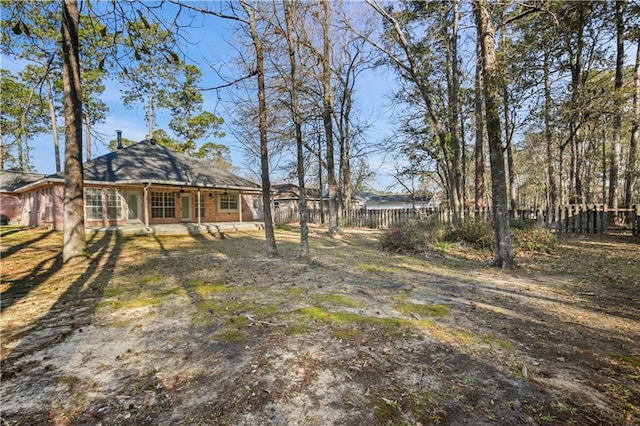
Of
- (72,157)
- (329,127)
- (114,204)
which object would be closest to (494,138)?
(329,127)

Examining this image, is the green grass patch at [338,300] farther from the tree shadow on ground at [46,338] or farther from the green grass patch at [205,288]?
the tree shadow on ground at [46,338]

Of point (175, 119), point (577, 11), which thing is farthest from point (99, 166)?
point (577, 11)

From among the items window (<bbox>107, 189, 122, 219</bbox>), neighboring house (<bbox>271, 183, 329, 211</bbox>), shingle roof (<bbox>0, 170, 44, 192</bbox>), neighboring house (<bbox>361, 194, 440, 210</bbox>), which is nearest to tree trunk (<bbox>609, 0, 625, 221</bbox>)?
window (<bbox>107, 189, 122, 219</bbox>)

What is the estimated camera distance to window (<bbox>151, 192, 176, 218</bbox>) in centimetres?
1611

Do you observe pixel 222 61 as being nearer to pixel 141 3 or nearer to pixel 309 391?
pixel 141 3

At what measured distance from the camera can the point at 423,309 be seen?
12.9 ft

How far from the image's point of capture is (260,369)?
248cm

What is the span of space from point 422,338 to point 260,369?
5.47 feet

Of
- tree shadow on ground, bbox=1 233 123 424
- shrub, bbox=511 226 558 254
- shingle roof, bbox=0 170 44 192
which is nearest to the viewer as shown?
tree shadow on ground, bbox=1 233 123 424

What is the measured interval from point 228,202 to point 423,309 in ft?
56.4

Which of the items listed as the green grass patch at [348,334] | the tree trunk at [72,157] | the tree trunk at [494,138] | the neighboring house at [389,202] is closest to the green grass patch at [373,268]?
the tree trunk at [494,138]

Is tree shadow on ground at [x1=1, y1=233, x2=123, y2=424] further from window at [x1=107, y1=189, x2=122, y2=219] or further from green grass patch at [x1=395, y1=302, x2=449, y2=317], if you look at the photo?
window at [x1=107, y1=189, x2=122, y2=219]

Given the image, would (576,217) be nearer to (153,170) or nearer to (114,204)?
(153,170)

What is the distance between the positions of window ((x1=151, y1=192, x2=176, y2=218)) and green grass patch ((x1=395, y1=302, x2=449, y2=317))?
52.2ft
